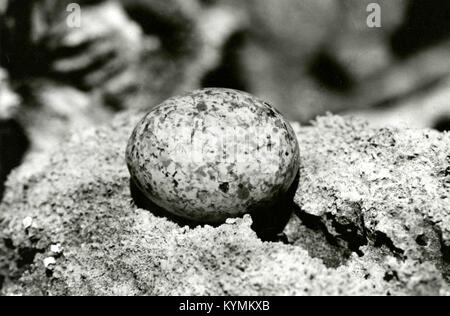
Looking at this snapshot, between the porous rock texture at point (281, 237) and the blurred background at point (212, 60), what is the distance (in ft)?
0.87

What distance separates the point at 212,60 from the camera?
2.06m

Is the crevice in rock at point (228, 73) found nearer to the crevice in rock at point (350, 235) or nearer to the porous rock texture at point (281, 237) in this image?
the porous rock texture at point (281, 237)

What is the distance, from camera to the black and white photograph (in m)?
1.31

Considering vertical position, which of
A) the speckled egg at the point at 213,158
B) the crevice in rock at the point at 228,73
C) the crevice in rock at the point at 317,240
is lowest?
the crevice in rock at the point at 317,240

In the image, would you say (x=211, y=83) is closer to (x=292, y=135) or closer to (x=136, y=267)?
(x=292, y=135)

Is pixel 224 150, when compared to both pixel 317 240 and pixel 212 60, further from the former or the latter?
pixel 212 60

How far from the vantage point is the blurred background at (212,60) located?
1.91 m

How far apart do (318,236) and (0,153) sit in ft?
5.00

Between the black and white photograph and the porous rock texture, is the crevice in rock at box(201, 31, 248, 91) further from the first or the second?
the porous rock texture

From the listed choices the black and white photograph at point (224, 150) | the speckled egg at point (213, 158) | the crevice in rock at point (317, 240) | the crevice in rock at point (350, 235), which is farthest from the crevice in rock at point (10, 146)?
the crevice in rock at point (350, 235)

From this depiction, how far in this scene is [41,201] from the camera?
1.73 m

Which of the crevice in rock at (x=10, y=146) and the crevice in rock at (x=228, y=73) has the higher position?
the crevice in rock at (x=228, y=73)

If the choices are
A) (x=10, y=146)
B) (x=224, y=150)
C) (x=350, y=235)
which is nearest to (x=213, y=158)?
(x=224, y=150)

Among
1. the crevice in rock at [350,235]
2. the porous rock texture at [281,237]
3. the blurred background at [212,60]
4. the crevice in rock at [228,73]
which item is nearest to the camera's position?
the porous rock texture at [281,237]
